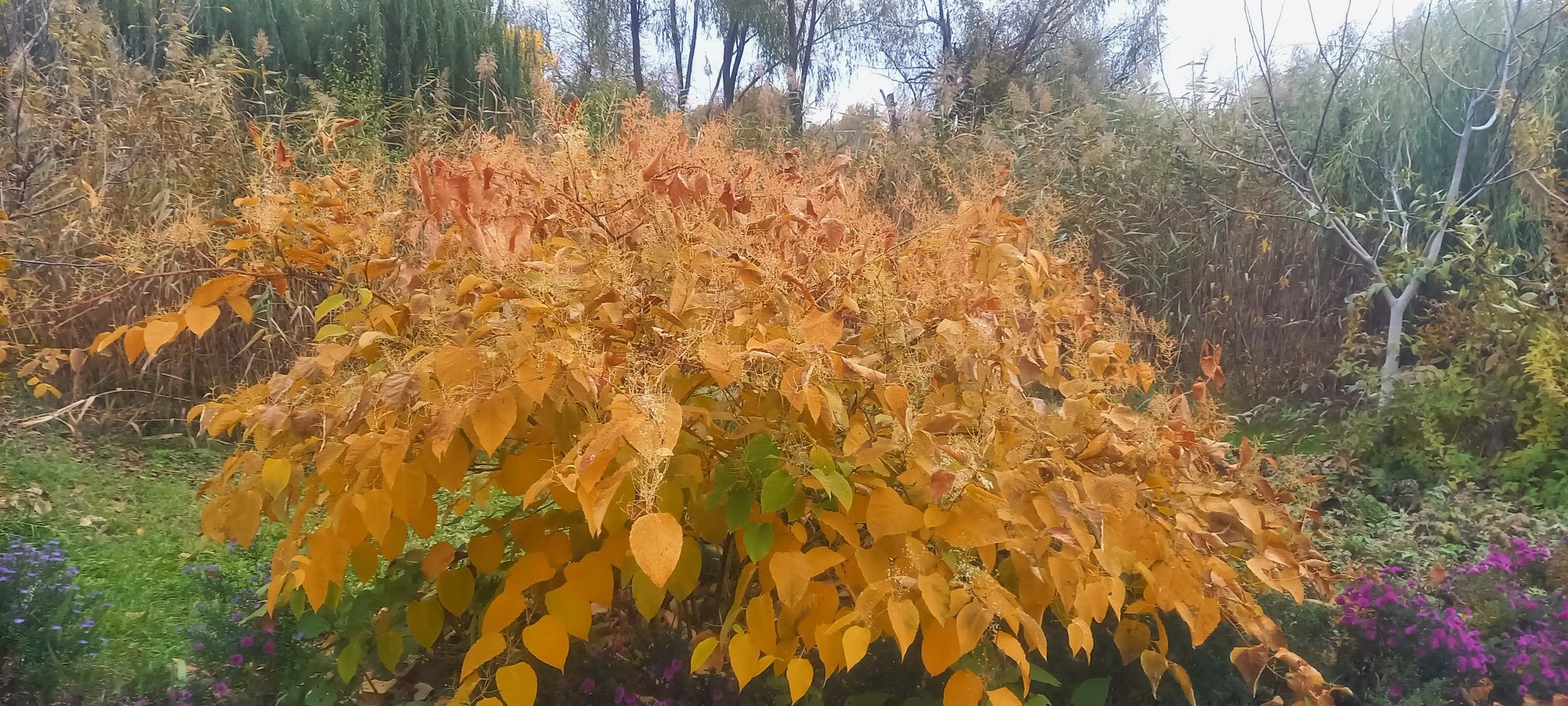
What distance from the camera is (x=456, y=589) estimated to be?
136cm

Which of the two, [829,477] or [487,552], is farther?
[487,552]

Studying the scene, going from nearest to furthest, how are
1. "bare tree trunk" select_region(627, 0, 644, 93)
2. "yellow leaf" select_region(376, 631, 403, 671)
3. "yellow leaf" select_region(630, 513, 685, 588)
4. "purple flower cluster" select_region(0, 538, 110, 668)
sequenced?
"yellow leaf" select_region(630, 513, 685, 588), "yellow leaf" select_region(376, 631, 403, 671), "purple flower cluster" select_region(0, 538, 110, 668), "bare tree trunk" select_region(627, 0, 644, 93)

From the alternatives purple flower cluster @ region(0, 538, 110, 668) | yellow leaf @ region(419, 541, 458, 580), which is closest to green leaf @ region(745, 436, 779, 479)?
yellow leaf @ region(419, 541, 458, 580)

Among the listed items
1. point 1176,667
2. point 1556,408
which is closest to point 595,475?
point 1176,667

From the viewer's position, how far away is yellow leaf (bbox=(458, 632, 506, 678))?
1059mm

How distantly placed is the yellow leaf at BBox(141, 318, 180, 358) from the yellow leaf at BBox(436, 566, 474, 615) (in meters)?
0.51

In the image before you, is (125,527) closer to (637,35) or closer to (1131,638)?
(1131,638)

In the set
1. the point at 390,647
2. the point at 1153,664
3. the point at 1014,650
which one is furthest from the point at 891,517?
the point at 390,647

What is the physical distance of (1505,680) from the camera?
1546 millimetres

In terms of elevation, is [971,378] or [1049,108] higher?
[1049,108]

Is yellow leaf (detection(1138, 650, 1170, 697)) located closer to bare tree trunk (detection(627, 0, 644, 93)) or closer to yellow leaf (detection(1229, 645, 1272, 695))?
yellow leaf (detection(1229, 645, 1272, 695))

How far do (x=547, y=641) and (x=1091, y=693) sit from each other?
2.89ft

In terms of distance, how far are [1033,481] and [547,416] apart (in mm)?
654

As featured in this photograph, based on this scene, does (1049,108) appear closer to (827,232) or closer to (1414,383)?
(1414,383)
